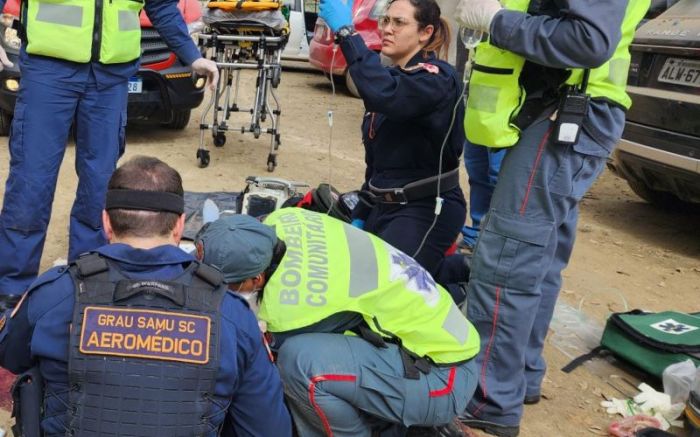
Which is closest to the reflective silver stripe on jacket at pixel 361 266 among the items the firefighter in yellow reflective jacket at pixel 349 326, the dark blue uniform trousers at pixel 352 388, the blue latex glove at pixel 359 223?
the firefighter in yellow reflective jacket at pixel 349 326

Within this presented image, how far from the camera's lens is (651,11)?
6094 millimetres

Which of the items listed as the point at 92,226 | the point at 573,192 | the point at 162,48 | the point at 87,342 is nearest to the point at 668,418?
the point at 573,192

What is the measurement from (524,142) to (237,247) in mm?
1182

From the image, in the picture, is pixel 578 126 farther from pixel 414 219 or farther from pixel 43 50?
pixel 43 50

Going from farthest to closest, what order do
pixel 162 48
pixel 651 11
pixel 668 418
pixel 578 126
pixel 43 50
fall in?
pixel 162 48, pixel 651 11, pixel 43 50, pixel 668 418, pixel 578 126

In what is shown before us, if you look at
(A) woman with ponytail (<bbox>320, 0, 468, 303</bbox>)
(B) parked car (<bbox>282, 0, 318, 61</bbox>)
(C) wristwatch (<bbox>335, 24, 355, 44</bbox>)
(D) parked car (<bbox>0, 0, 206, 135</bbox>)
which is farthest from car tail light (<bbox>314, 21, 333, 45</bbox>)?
(C) wristwatch (<bbox>335, 24, 355, 44</bbox>)

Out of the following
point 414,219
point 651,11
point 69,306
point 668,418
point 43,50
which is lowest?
point 668,418

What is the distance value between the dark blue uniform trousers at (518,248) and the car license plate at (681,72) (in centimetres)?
235

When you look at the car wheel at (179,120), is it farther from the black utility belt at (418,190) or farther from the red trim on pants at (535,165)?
the red trim on pants at (535,165)

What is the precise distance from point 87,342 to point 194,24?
19.3 feet

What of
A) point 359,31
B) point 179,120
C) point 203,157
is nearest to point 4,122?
point 179,120

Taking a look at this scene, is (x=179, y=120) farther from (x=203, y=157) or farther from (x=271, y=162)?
(x=271, y=162)

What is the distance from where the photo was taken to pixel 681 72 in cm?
495

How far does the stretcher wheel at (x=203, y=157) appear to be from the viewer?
6.38 meters
